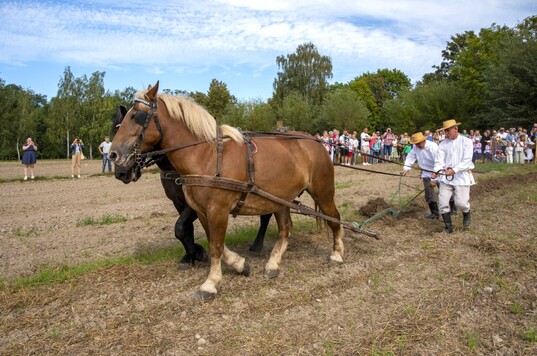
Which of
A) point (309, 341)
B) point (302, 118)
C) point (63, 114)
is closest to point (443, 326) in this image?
point (309, 341)

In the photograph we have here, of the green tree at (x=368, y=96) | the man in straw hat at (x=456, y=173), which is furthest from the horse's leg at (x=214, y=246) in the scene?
the green tree at (x=368, y=96)

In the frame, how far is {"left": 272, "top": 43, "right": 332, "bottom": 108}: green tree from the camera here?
59.3 metres

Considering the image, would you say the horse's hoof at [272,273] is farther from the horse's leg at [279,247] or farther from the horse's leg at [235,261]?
the horse's leg at [235,261]

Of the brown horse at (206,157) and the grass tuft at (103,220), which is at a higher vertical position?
the brown horse at (206,157)

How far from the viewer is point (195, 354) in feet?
11.8

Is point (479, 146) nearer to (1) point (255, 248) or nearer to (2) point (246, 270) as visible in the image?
(1) point (255, 248)

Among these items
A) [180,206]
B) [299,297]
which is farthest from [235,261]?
[180,206]

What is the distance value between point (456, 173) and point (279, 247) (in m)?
3.72

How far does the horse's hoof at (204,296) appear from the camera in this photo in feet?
15.4

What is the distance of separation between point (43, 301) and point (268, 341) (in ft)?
8.99

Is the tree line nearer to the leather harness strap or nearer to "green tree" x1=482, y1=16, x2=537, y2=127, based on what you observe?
"green tree" x1=482, y1=16, x2=537, y2=127

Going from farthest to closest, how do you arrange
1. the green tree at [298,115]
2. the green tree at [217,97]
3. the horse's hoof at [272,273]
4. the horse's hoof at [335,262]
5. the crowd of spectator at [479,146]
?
the green tree at [217,97] → the green tree at [298,115] → the crowd of spectator at [479,146] → the horse's hoof at [335,262] → the horse's hoof at [272,273]

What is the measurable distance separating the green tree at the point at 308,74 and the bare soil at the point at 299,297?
173 ft

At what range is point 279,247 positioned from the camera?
5.82 m
